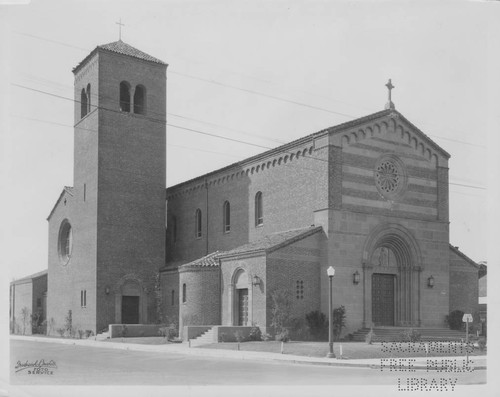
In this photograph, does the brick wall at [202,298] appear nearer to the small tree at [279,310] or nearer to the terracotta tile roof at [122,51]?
the small tree at [279,310]

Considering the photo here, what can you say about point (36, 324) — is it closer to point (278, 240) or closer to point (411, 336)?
point (278, 240)

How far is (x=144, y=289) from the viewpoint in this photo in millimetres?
47969

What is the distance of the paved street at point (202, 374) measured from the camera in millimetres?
21234

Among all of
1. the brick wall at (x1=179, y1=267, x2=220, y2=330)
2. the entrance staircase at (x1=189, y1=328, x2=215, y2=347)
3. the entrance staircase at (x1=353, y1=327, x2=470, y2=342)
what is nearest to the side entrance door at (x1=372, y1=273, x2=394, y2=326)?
the entrance staircase at (x1=353, y1=327, x2=470, y2=342)

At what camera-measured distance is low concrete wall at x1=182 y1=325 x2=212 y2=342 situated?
127ft

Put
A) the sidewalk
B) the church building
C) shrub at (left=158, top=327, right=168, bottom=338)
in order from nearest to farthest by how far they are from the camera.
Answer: the sidewalk
the church building
shrub at (left=158, top=327, right=168, bottom=338)

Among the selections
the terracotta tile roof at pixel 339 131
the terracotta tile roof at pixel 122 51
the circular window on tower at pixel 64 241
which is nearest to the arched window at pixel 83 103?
the terracotta tile roof at pixel 122 51

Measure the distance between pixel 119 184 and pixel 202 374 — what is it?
2675 centimetres

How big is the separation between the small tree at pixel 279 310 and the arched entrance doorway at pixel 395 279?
5611 mm

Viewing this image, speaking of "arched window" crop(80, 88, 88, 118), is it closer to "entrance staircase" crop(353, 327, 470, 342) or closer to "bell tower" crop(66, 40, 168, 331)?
"bell tower" crop(66, 40, 168, 331)

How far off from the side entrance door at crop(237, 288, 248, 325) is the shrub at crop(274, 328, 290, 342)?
369cm

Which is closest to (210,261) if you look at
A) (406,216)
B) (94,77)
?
(406,216)

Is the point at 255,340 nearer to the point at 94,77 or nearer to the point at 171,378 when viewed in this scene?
the point at 171,378

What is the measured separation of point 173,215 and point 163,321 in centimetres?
1015
